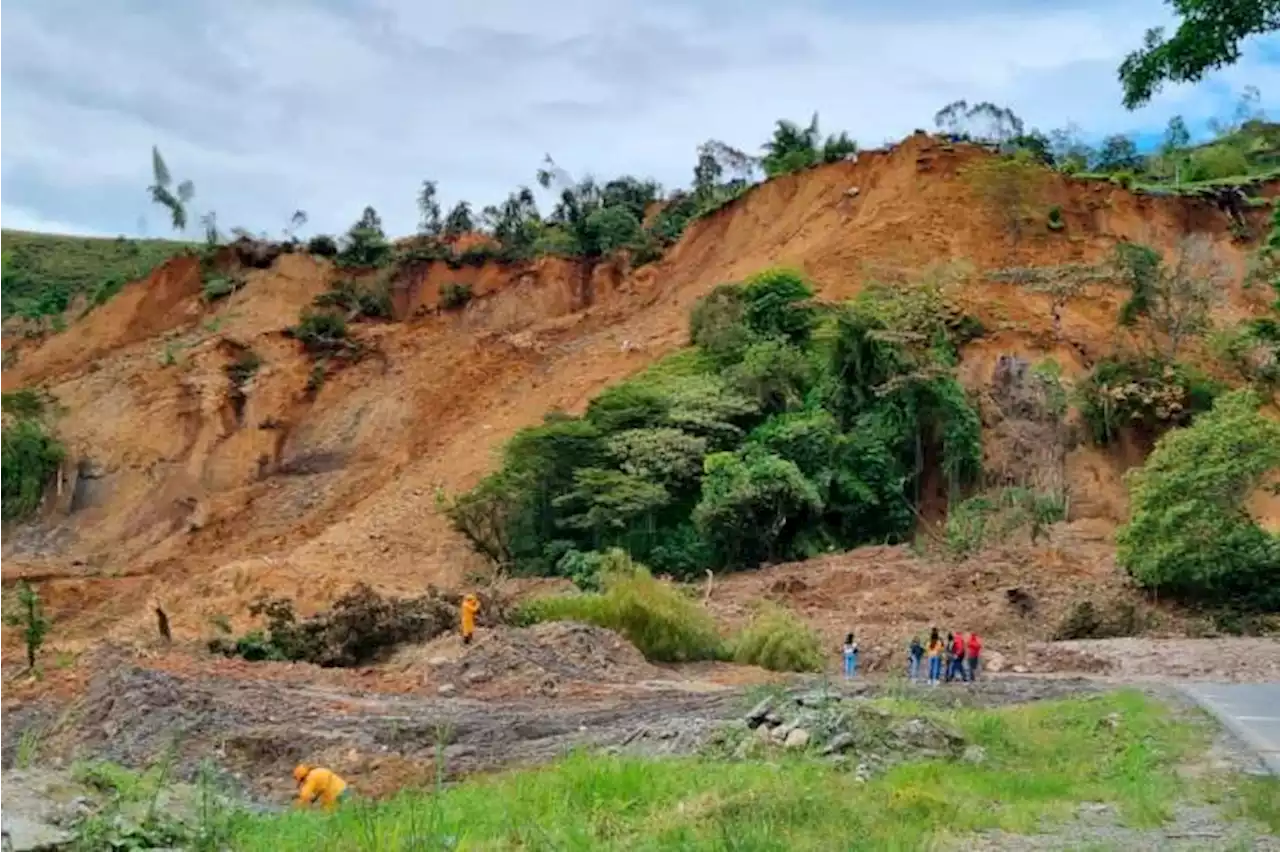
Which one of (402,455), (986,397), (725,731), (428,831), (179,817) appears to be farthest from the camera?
(402,455)

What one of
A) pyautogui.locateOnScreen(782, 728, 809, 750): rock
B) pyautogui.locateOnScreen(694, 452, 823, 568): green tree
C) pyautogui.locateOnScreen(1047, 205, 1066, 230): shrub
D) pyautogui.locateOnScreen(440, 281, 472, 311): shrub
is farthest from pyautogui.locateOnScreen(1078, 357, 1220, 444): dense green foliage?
pyautogui.locateOnScreen(782, 728, 809, 750): rock

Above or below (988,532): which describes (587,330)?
above

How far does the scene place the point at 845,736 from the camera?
38.0 feet

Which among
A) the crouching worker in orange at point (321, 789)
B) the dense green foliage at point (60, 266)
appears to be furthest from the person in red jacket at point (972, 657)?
the dense green foliage at point (60, 266)

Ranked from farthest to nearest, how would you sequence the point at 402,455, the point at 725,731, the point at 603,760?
1. the point at 402,455
2. the point at 725,731
3. the point at 603,760

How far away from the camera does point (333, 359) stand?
50.9 meters

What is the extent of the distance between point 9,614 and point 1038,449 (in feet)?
80.8

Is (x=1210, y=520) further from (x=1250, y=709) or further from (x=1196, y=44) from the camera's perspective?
(x=1196, y=44)

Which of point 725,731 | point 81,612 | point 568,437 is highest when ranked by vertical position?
point 568,437

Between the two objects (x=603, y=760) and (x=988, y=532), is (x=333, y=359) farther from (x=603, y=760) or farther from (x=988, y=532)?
(x=603, y=760)

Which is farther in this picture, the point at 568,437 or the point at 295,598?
A: the point at 568,437

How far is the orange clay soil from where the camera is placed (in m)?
38.8

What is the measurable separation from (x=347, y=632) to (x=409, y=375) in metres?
25.3

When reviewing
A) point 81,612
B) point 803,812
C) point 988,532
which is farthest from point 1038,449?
point 803,812
